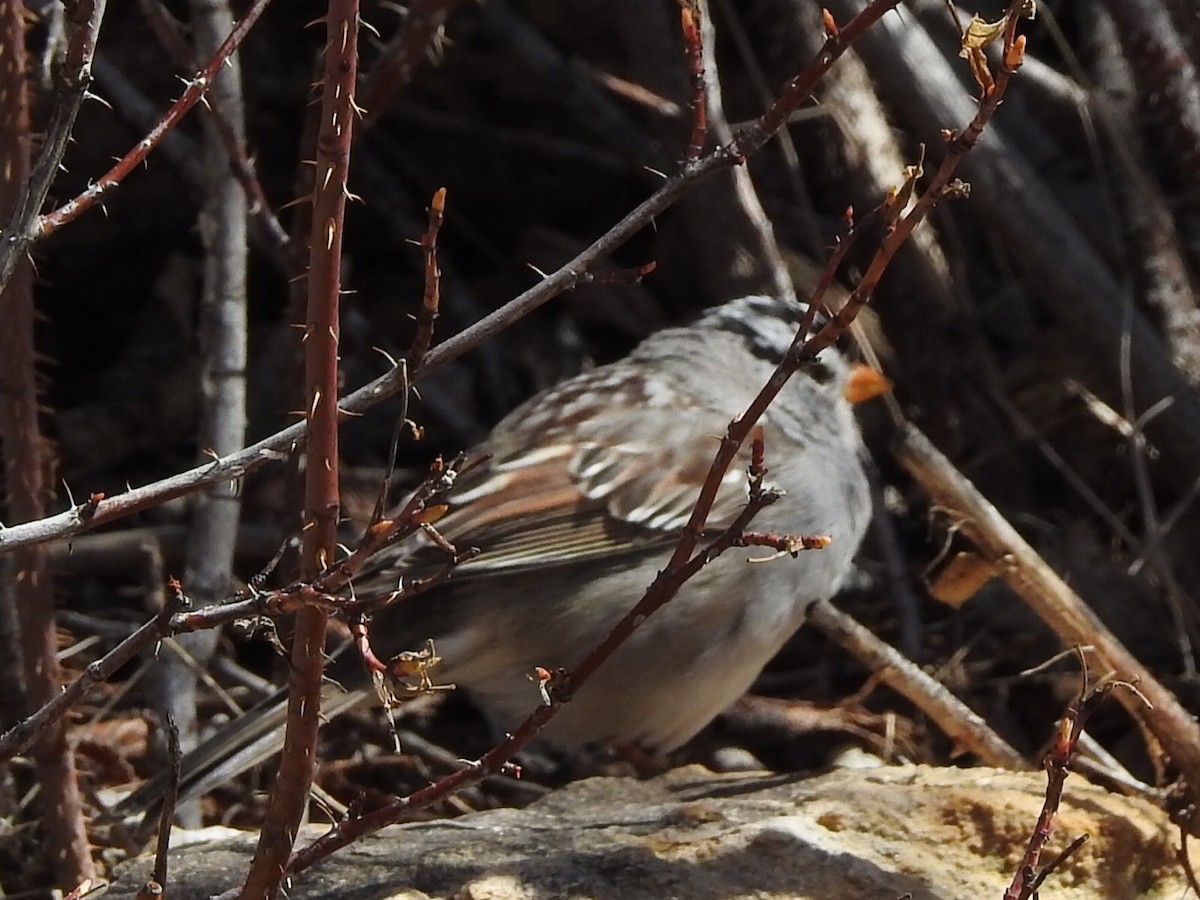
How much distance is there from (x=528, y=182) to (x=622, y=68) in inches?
16.6

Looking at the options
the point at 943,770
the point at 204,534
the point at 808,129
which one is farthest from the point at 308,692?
the point at 808,129

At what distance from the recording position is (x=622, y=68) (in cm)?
421

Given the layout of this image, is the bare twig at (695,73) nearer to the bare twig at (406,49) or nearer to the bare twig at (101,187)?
the bare twig at (101,187)

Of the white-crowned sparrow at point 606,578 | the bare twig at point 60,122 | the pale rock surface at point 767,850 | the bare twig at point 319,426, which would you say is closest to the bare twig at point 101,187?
the bare twig at point 60,122

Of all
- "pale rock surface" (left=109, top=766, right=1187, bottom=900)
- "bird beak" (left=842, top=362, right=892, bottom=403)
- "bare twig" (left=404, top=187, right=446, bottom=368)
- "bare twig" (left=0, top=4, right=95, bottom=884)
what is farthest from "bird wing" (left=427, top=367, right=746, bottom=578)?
"bare twig" (left=404, top=187, right=446, bottom=368)

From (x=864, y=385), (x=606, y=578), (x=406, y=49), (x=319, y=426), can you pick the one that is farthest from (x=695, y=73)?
(x=864, y=385)

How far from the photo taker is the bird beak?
11.2ft

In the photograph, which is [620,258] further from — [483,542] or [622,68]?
[483,542]

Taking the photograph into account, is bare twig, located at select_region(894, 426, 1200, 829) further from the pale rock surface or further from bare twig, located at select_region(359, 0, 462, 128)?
bare twig, located at select_region(359, 0, 462, 128)

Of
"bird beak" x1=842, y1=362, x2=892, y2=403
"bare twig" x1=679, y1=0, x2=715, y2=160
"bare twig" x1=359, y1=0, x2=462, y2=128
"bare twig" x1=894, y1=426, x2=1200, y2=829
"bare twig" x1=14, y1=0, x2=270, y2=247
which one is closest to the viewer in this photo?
"bare twig" x1=14, y1=0, x2=270, y2=247

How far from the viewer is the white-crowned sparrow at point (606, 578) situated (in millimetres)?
2770

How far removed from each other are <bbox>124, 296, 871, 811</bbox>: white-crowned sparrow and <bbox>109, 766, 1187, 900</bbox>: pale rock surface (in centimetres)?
39

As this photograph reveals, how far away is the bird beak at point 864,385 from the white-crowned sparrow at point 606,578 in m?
0.24

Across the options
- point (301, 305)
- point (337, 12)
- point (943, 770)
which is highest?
point (337, 12)
